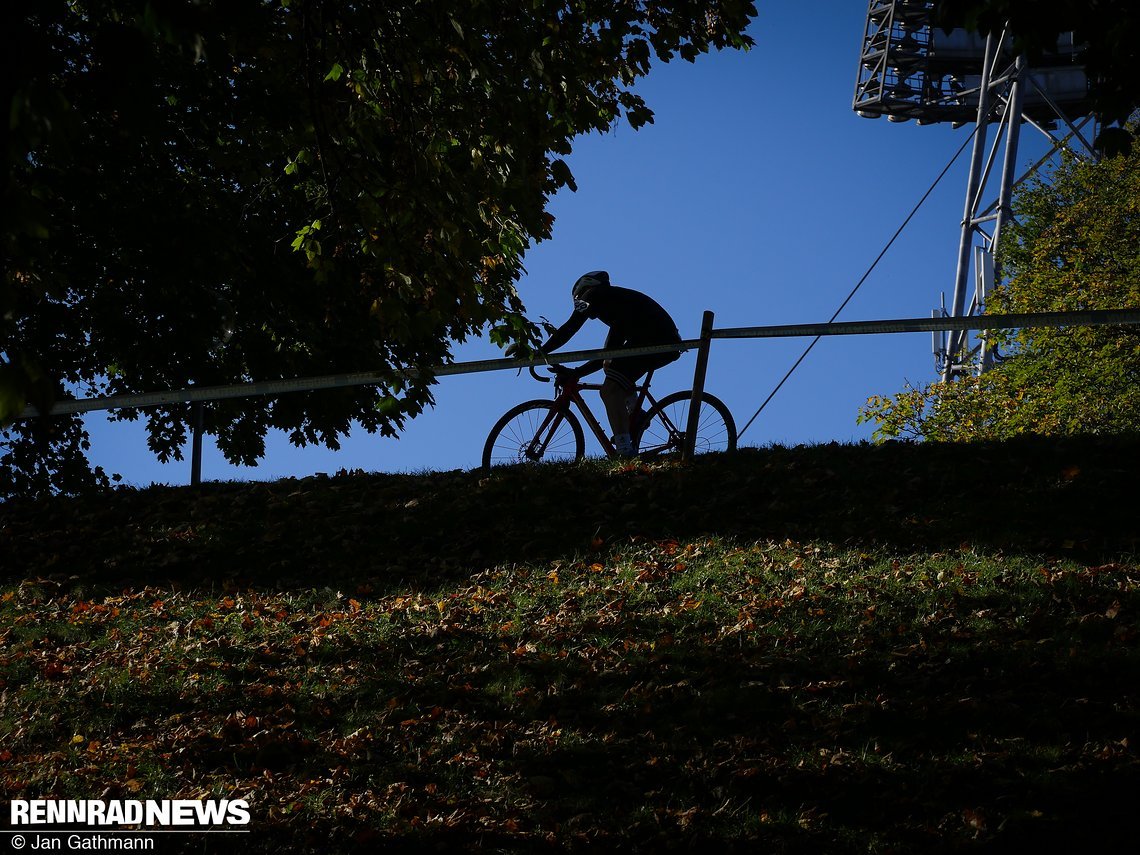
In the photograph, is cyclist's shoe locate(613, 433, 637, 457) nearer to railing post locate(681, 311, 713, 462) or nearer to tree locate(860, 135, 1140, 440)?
railing post locate(681, 311, 713, 462)

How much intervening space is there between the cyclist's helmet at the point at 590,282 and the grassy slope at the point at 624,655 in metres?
1.94

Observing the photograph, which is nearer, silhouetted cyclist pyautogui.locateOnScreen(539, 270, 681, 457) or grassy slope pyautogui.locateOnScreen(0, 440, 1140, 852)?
grassy slope pyautogui.locateOnScreen(0, 440, 1140, 852)

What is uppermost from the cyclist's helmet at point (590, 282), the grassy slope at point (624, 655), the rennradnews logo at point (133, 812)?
the cyclist's helmet at point (590, 282)

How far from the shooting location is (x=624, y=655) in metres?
7.64

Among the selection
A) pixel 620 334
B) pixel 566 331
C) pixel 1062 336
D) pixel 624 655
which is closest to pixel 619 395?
pixel 620 334

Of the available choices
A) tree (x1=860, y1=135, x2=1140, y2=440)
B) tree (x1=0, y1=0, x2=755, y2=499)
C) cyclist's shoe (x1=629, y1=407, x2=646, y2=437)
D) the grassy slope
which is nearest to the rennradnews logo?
the grassy slope

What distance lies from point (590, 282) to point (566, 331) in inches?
22.9

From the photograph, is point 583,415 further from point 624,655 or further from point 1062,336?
point 1062,336

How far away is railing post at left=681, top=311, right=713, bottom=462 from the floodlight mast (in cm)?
1912

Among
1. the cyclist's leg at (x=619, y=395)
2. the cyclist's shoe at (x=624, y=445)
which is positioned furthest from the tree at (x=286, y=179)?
the cyclist's shoe at (x=624, y=445)

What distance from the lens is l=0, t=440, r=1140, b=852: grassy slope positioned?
589 centimetres

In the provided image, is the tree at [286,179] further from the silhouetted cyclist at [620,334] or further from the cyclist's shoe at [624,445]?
the cyclist's shoe at [624,445]

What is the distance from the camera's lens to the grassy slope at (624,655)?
5.89m

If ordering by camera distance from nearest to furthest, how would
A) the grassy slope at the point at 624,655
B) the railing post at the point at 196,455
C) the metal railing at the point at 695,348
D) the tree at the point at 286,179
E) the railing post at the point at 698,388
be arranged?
1. the tree at the point at 286,179
2. the grassy slope at the point at 624,655
3. the metal railing at the point at 695,348
4. the railing post at the point at 698,388
5. the railing post at the point at 196,455
